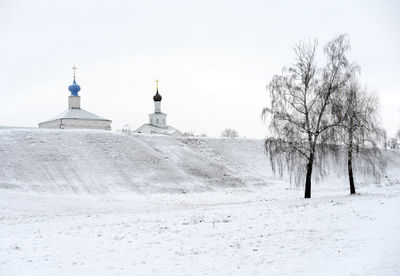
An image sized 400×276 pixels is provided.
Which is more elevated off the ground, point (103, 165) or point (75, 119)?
point (75, 119)

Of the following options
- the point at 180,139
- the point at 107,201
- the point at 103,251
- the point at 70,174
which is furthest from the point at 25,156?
the point at 103,251

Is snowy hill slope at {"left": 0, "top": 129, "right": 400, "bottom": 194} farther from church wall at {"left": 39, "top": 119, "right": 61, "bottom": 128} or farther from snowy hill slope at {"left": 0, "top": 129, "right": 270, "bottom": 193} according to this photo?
church wall at {"left": 39, "top": 119, "right": 61, "bottom": 128}

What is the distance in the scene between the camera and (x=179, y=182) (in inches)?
1393

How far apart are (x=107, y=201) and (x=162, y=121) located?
53821 millimetres

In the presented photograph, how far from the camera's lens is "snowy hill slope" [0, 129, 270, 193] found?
1256 inches

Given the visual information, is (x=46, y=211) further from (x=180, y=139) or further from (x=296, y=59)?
(x=180, y=139)

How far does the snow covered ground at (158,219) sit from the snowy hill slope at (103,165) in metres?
0.10

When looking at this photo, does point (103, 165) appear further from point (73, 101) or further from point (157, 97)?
point (157, 97)

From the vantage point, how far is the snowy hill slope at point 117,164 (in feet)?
105

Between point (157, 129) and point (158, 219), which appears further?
point (157, 129)

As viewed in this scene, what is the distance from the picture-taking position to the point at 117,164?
36594mm

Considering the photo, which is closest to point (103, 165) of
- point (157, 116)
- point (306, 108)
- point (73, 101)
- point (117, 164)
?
point (117, 164)

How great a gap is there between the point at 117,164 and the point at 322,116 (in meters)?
18.0

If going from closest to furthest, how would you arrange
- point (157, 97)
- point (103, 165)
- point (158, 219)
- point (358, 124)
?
point (158, 219) < point (358, 124) < point (103, 165) < point (157, 97)
